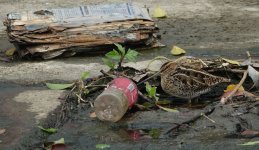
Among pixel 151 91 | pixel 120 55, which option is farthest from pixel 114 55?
pixel 151 91

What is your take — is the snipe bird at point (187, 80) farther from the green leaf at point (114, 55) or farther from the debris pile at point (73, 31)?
the debris pile at point (73, 31)

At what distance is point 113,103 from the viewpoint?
2.86 metres

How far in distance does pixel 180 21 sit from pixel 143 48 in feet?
2.43

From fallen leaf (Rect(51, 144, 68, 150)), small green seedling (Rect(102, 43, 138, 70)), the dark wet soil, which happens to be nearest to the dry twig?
small green seedling (Rect(102, 43, 138, 70))

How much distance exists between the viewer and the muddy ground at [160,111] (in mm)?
2701

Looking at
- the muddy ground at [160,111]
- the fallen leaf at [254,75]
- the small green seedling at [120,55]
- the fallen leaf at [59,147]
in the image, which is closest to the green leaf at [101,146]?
the muddy ground at [160,111]

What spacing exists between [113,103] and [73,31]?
120 cm

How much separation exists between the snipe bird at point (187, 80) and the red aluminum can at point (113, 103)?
11.0 inches

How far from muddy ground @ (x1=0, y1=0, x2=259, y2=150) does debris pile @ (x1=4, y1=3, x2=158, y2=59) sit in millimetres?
85

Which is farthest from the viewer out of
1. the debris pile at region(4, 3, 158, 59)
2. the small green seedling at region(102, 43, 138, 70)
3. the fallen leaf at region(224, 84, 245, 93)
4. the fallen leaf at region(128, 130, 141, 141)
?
the debris pile at region(4, 3, 158, 59)

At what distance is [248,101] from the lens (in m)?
3.03

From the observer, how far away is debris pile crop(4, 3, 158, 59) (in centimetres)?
388

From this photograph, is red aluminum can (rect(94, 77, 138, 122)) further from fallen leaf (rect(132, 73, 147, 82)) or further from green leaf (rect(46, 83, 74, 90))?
green leaf (rect(46, 83, 74, 90))

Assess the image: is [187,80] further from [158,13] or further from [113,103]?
[158,13]
